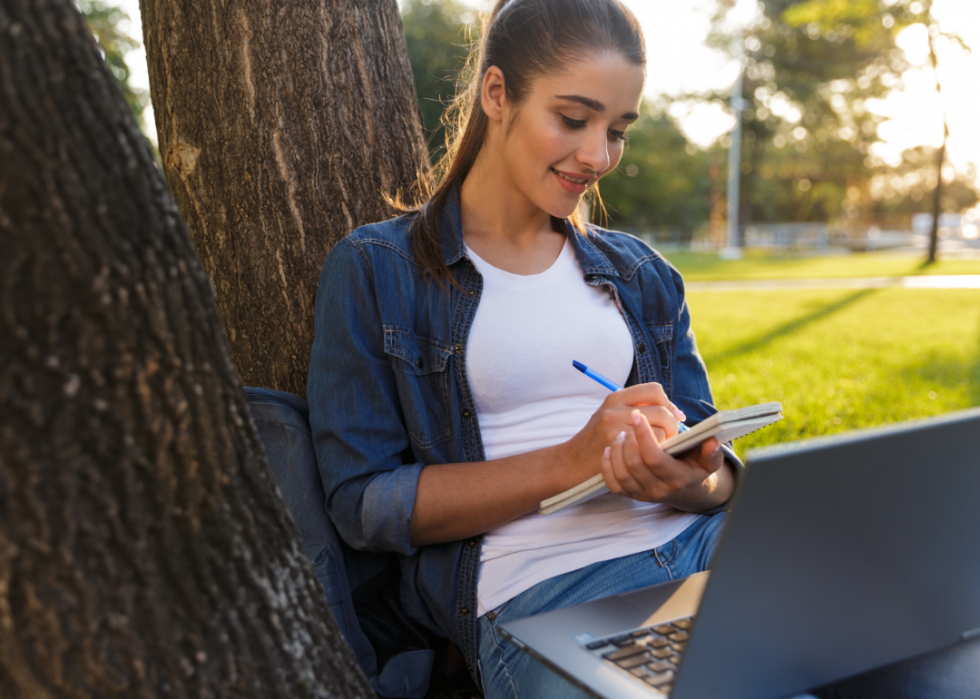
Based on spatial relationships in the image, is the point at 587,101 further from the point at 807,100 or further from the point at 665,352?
the point at 807,100

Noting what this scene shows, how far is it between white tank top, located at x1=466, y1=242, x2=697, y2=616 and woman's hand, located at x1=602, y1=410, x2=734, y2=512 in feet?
0.69

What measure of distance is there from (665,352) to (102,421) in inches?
56.0

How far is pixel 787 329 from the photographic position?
27.1ft

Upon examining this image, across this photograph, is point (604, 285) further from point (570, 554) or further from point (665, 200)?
point (665, 200)

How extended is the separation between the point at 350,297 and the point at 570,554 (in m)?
0.71

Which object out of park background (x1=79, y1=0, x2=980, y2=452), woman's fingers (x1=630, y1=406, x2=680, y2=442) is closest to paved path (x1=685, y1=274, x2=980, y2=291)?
park background (x1=79, y1=0, x2=980, y2=452)

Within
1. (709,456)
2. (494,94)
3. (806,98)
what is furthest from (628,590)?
(806,98)

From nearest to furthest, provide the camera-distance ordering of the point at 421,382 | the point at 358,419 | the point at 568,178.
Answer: the point at 358,419 → the point at 421,382 → the point at 568,178

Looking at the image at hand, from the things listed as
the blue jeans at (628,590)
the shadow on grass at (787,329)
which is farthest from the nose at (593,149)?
the shadow on grass at (787,329)

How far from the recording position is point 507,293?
188 cm

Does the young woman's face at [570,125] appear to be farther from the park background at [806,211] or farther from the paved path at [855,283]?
the paved path at [855,283]

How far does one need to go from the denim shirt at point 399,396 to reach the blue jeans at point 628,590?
6.5 inches

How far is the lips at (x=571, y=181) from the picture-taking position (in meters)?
1.90

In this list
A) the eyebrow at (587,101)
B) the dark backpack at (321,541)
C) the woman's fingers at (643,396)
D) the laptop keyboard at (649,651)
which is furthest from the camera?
the eyebrow at (587,101)
